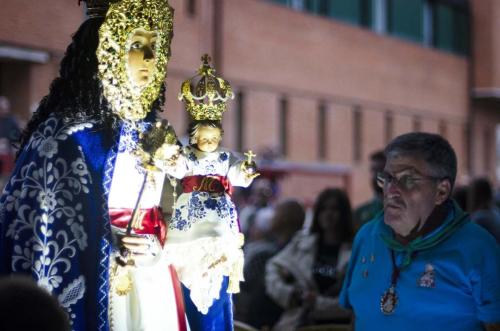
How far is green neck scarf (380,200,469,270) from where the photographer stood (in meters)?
3.64

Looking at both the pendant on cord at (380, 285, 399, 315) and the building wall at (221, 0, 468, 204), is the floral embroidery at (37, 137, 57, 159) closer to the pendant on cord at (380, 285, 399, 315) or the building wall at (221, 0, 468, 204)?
the pendant on cord at (380, 285, 399, 315)

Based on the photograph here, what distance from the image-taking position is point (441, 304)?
141 inches

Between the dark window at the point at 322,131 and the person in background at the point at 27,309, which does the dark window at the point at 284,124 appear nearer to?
the dark window at the point at 322,131

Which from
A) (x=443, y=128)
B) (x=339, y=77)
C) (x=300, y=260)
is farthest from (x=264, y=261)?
(x=443, y=128)

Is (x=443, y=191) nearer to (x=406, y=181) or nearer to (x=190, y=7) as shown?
(x=406, y=181)

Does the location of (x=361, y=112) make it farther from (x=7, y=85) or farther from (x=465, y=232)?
(x=465, y=232)

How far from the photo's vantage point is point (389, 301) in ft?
12.1

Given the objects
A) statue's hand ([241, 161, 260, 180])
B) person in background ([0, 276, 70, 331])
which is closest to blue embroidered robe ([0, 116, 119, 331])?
statue's hand ([241, 161, 260, 180])

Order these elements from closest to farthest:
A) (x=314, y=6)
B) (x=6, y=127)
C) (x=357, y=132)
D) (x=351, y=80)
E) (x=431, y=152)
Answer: (x=431, y=152) → (x=6, y=127) → (x=314, y=6) → (x=351, y=80) → (x=357, y=132)

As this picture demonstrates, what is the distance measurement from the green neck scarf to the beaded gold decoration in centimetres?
115

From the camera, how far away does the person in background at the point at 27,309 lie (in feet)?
6.61

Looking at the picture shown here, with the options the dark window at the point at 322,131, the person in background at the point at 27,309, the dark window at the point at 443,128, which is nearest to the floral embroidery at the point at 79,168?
the person in background at the point at 27,309

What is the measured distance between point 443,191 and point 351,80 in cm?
1986

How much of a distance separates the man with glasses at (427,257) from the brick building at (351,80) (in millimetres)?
11168
